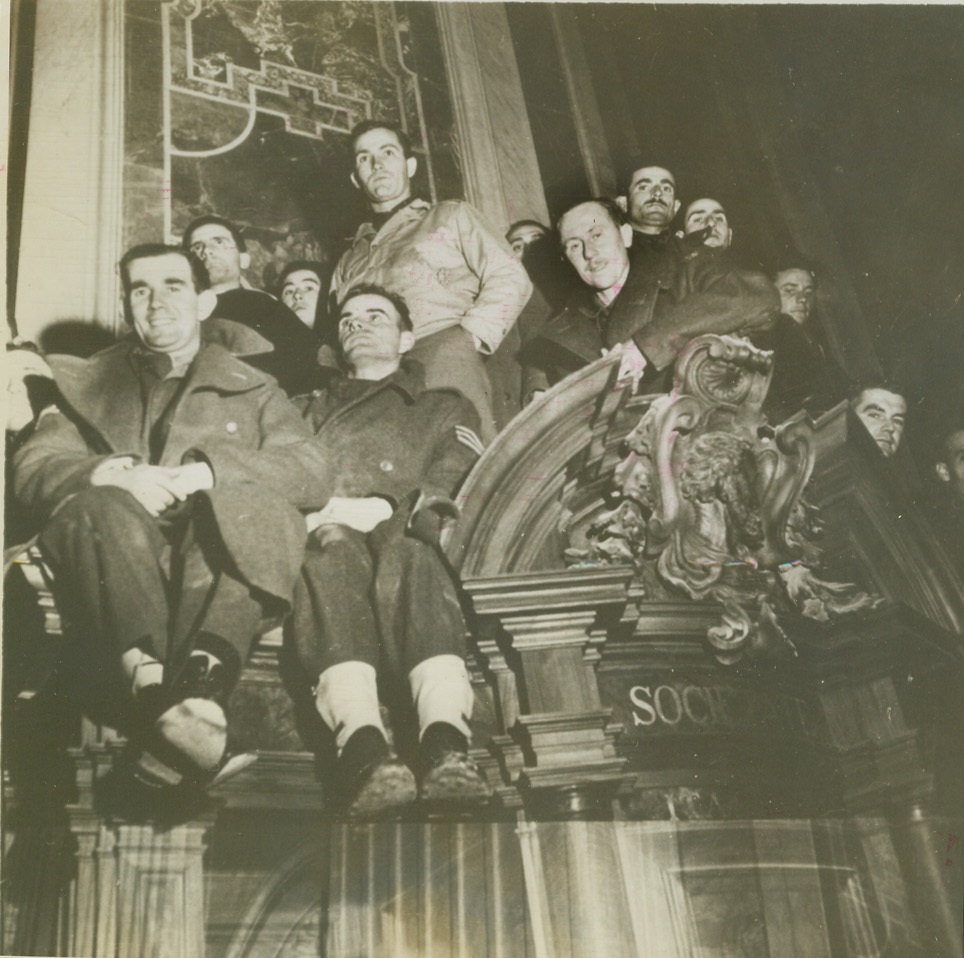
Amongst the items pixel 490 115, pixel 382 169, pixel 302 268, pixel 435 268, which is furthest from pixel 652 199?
pixel 302 268

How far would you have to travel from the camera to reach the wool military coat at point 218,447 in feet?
16.6

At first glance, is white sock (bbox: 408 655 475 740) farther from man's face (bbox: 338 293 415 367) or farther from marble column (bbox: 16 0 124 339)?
marble column (bbox: 16 0 124 339)

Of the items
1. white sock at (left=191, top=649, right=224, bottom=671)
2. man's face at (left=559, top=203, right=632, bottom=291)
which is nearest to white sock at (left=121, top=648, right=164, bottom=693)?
white sock at (left=191, top=649, right=224, bottom=671)

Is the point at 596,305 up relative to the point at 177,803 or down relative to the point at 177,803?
up

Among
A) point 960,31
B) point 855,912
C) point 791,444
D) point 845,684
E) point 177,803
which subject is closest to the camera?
point 177,803

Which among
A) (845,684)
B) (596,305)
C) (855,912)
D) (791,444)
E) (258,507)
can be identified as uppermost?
(596,305)

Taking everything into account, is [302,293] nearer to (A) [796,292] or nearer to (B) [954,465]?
(A) [796,292]

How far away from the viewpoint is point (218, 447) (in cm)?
525

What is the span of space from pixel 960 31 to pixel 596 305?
2.67 metres

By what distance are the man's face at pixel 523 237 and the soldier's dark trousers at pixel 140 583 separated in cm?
216

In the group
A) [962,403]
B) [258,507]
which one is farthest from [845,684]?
[258,507]

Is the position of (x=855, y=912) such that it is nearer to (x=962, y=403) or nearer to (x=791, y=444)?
(x=791, y=444)

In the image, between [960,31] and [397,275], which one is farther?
[960,31]

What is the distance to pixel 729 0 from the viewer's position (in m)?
6.71
